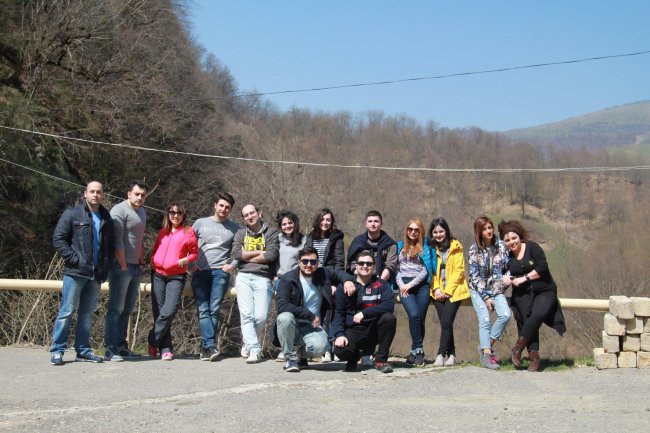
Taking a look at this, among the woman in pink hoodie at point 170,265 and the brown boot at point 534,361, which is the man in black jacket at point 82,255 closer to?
the woman in pink hoodie at point 170,265

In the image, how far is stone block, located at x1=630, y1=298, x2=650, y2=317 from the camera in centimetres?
827

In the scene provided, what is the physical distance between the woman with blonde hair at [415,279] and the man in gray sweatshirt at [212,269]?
1929 mm

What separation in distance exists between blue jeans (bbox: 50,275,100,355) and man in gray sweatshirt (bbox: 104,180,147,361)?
0.31 m

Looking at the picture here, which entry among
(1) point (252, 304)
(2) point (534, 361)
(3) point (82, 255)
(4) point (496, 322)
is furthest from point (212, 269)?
(2) point (534, 361)

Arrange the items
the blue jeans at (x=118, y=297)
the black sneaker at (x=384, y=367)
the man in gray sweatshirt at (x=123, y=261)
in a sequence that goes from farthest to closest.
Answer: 1. the blue jeans at (x=118, y=297)
2. the man in gray sweatshirt at (x=123, y=261)
3. the black sneaker at (x=384, y=367)

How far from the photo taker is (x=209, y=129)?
35875mm

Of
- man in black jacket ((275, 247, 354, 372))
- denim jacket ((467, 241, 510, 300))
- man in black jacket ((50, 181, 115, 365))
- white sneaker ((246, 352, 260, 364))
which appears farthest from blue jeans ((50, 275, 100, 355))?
denim jacket ((467, 241, 510, 300))

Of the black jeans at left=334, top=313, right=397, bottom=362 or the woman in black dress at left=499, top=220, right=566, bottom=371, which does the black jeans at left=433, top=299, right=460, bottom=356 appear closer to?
the woman in black dress at left=499, top=220, right=566, bottom=371

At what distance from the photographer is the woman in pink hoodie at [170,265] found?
8.85 metres

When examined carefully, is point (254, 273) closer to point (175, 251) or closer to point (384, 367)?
point (175, 251)

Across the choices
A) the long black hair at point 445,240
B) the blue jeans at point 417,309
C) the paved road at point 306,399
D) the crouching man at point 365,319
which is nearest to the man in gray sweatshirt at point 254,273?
the paved road at point 306,399

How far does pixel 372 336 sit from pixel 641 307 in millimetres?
2826

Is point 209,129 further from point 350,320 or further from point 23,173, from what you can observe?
point 350,320

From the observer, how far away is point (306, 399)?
277 inches
